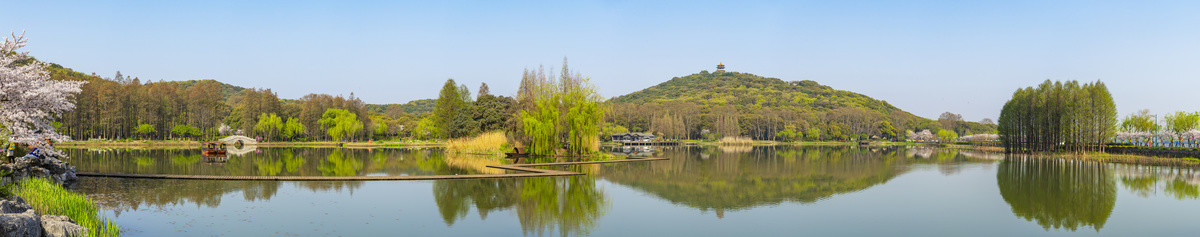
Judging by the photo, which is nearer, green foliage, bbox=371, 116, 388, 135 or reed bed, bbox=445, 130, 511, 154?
reed bed, bbox=445, 130, 511, 154

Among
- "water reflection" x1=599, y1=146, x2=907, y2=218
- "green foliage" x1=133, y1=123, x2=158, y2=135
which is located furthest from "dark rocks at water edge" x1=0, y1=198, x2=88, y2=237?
"green foliage" x1=133, y1=123, x2=158, y2=135

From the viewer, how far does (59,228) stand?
9102mm

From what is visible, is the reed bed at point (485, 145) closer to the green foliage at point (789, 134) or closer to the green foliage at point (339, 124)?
the green foliage at point (339, 124)

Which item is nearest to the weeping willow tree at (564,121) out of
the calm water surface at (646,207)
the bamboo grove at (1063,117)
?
the calm water surface at (646,207)

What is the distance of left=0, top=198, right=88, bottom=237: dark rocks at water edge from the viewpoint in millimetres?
8047

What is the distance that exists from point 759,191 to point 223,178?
55.7ft

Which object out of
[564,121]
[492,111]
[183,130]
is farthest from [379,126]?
[564,121]

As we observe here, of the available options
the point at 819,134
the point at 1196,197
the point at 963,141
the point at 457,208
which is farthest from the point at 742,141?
the point at 457,208

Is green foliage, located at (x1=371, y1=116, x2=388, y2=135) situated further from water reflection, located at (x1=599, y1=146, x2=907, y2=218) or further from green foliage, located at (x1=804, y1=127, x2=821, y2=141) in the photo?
green foliage, located at (x1=804, y1=127, x2=821, y2=141)

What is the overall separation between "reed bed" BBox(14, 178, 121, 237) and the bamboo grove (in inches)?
2117

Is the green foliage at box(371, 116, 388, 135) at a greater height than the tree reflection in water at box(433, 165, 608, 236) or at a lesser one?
greater

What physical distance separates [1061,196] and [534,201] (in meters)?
15.4

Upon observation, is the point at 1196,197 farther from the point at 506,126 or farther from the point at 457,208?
the point at 506,126

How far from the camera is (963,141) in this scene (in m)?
110
